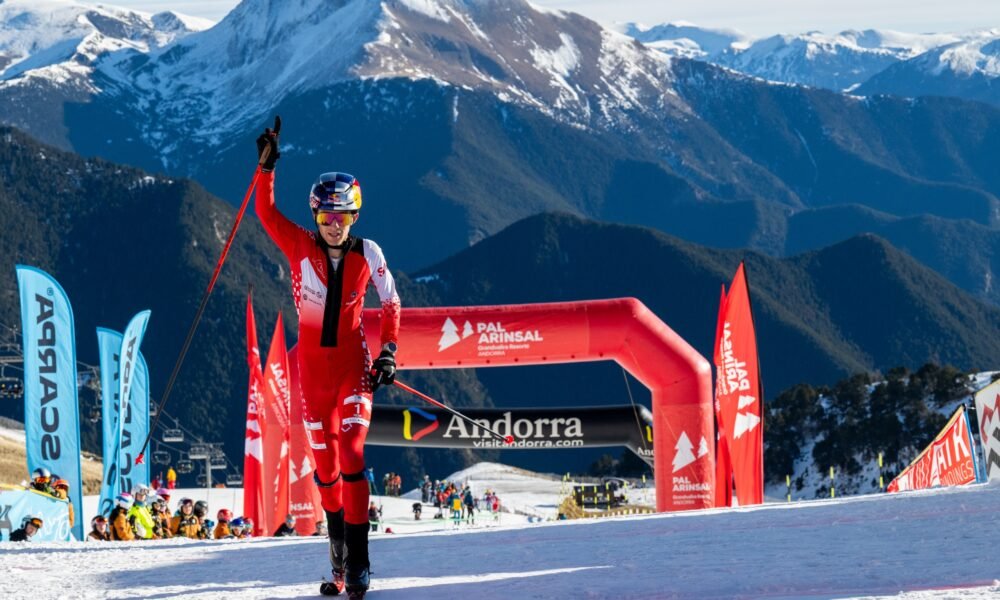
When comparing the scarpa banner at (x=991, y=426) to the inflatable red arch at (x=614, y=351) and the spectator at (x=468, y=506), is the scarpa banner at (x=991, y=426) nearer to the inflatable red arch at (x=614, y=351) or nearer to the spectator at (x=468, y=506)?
the inflatable red arch at (x=614, y=351)

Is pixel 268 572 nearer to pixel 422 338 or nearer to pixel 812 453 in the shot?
pixel 422 338

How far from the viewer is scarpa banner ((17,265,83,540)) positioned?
19.8 meters

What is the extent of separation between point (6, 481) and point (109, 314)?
131630 mm

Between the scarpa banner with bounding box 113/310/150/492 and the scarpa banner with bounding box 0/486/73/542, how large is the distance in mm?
4904

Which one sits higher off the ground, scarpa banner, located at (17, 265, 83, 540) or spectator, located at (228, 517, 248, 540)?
scarpa banner, located at (17, 265, 83, 540)

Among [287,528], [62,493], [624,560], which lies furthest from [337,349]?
[287,528]

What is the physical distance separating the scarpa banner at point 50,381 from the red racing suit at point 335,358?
12.1 metres

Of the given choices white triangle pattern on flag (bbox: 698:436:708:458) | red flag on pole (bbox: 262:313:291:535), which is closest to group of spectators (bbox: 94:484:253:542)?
red flag on pole (bbox: 262:313:291:535)

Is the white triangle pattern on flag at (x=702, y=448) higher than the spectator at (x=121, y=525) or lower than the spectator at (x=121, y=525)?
higher

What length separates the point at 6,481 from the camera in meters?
67.6

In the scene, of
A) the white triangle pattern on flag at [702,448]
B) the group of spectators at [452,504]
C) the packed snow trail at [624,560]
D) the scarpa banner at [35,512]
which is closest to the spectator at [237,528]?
the scarpa banner at [35,512]

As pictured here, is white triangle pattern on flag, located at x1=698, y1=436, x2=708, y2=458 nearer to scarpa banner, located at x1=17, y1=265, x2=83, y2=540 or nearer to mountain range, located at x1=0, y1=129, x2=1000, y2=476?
scarpa banner, located at x1=17, y1=265, x2=83, y2=540

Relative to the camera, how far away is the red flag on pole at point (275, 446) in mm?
20266

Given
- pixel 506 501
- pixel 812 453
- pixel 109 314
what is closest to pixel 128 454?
pixel 506 501
